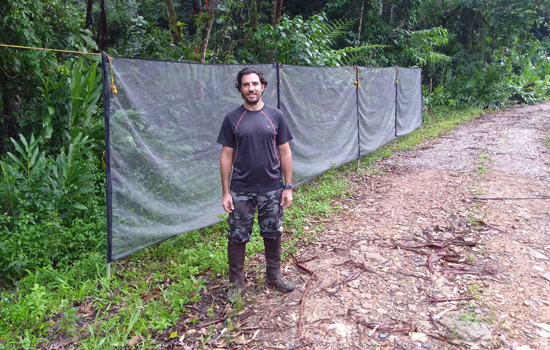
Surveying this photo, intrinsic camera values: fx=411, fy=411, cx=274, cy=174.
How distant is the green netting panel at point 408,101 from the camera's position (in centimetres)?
925

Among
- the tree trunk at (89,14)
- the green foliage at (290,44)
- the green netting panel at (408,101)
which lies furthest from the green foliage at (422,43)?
the tree trunk at (89,14)

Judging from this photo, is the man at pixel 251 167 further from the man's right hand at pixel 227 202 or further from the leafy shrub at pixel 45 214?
the leafy shrub at pixel 45 214

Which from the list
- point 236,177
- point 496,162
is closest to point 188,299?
point 236,177

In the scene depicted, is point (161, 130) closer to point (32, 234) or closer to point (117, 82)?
point (117, 82)

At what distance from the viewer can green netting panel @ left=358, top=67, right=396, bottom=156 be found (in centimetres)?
753

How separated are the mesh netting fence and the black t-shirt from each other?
922 millimetres

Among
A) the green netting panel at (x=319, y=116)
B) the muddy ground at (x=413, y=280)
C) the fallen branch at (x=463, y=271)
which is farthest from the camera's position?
the green netting panel at (x=319, y=116)

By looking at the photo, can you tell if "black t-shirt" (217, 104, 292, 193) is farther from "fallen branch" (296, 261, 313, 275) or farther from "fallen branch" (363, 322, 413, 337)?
"fallen branch" (363, 322, 413, 337)

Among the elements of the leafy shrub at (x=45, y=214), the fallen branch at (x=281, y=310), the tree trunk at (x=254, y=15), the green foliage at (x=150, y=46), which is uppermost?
the tree trunk at (x=254, y=15)

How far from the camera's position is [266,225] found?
3209mm

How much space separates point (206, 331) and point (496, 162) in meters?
6.44

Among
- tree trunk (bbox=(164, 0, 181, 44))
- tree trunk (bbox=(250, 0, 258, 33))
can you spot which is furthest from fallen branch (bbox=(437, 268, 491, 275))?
tree trunk (bbox=(250, 0, 258, 33))

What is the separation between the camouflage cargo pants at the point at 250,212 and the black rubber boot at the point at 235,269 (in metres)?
0.08

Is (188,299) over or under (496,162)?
under
